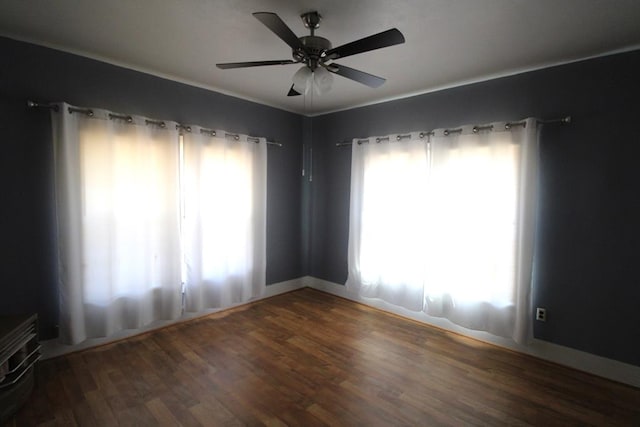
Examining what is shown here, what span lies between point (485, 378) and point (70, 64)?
421 centimetres

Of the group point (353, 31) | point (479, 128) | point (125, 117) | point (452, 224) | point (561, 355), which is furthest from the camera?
point (452, 224)

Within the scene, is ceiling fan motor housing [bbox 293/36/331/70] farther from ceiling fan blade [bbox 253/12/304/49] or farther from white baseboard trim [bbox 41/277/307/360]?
white baseboard trim [bbox 41/277/307/360]

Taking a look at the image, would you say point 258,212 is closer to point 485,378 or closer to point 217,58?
point 217,58

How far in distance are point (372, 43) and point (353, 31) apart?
576 millimetres

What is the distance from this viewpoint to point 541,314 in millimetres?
2553

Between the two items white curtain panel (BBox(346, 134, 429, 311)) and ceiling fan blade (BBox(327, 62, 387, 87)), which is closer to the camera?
ceiling fan blade (BBox(327, 62, 387, 87))

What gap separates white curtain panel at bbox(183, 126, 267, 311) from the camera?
10.0 ft

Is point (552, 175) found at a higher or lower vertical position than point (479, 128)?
lower

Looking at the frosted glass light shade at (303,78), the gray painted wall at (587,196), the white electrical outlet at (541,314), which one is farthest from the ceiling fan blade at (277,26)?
the white electrical outlet at (541,314)

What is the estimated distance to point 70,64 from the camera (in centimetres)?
240

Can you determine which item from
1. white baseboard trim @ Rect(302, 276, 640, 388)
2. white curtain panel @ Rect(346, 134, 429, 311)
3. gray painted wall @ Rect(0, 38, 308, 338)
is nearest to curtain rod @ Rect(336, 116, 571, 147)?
white curtain panel @ Rect(346, 134, 429, 311)

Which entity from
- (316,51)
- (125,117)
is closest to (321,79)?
(316,51)

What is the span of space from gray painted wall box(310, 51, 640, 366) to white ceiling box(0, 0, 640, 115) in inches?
7.6

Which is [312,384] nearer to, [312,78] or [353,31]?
[312,78]
